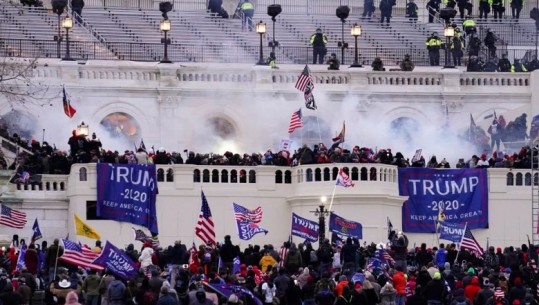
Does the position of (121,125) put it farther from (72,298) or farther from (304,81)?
(72,298)

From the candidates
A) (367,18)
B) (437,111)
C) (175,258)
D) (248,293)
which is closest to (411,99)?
(437,111)

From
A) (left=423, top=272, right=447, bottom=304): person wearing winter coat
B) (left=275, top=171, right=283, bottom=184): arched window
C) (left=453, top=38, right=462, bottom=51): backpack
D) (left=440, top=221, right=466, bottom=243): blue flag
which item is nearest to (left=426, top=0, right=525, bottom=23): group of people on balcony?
(left=453, top=38, right=462, bottom=51): backpack

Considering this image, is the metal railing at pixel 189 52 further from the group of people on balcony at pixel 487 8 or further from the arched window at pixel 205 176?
the arched window at pixel 205 176

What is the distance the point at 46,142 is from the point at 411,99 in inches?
562

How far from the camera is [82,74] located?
316ft

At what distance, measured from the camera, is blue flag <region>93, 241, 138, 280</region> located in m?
70.4

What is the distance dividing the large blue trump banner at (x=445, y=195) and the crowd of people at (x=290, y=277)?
7.87m

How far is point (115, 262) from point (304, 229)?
10834mm

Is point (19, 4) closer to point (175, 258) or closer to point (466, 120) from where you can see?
point (466, 120)

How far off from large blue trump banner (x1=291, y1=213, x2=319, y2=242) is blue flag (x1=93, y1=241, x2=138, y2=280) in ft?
33.5

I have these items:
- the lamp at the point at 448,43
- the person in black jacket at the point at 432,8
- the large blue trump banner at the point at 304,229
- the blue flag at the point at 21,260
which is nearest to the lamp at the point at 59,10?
the lamp at the point at 448,43

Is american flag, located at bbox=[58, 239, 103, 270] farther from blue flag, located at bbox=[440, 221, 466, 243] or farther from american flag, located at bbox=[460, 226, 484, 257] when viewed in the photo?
blue flag, located at bbox=[440, 221, 466, 243]

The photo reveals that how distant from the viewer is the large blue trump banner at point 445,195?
89000mm

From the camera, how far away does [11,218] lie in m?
82.4
